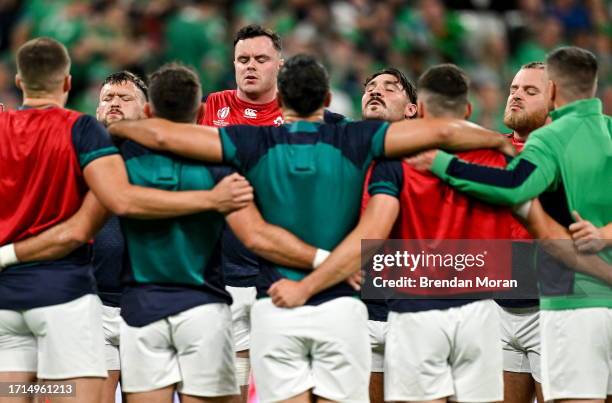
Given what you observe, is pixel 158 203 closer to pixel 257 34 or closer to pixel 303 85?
pixel 303 85

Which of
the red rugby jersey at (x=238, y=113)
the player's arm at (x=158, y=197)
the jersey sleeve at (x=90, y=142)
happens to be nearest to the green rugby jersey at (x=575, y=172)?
the player's arm at (x=158, y=197)

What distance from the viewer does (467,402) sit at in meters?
5.09

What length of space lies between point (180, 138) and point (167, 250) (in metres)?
0.57

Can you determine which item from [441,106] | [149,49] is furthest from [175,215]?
[149,49]

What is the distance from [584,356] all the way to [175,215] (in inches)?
86.7

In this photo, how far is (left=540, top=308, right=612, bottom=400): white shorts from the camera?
525 centimetres

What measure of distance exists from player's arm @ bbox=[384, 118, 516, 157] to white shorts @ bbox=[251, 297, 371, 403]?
33.1 inches

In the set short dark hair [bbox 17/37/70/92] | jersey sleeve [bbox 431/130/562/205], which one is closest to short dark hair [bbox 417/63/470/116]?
jersey sleeve [bbox 431/130/562/205]

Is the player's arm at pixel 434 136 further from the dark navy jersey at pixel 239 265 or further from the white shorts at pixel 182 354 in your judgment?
the dark navy jersey at pixel 239 265

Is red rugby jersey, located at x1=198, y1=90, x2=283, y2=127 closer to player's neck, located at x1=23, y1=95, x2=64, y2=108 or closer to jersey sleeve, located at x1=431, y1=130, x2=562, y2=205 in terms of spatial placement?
player's neck, located at x1=23, y1=95, x2=64, y2=108

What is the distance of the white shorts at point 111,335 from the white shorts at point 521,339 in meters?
2.45

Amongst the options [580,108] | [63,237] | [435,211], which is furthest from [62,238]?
[580,108]

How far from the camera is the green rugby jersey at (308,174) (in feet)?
16.4

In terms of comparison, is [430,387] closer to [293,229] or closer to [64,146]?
[293,229]
